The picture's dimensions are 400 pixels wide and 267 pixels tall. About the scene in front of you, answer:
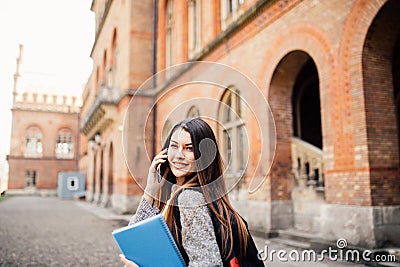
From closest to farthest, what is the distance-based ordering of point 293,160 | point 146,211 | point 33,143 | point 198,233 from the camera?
point 198,233 → point 146,211 → point 293,160 → point 33,143

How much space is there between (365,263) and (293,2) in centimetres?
568

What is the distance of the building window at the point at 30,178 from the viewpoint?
43500 millimetres

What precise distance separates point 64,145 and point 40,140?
2.89 metres

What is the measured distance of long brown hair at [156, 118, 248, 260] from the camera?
159 cm

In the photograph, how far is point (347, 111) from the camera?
671 centimetres

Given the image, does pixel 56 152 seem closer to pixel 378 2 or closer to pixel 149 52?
pixel 149 52

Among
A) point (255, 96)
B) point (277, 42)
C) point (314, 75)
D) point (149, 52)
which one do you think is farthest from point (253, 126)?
point (149, 52)

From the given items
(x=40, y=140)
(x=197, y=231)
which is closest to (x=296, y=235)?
(x=197, y=231)

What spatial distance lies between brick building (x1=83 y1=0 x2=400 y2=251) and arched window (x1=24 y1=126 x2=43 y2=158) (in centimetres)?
3550

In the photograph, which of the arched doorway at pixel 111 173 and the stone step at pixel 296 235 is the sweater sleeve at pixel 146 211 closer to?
the stone step at pixel 296 235

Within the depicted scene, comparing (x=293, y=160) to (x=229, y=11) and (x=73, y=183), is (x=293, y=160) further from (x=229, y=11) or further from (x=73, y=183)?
(x=73, y=183)

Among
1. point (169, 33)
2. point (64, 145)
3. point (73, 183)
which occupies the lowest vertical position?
point (73, 183)

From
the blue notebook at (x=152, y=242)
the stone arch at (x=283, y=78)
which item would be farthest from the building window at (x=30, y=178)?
the blue notebook at (x=152, y=242)

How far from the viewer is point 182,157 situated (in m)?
1.69
